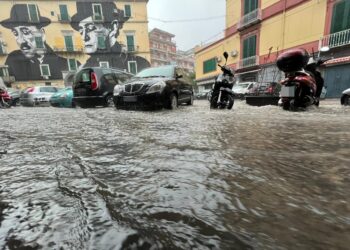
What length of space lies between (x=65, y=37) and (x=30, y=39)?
3.82 meters

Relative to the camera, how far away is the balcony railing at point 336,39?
1334cm

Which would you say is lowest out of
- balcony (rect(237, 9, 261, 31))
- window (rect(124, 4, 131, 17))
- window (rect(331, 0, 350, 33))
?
window (rect(331, 0, 350, 33))

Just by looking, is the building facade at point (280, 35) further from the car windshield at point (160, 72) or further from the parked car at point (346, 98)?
the car windshield at point (160, 72)

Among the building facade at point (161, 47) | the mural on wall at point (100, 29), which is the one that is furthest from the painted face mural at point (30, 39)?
the building facade at point (161, 47)

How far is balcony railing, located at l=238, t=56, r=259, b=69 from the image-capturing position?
19.5m

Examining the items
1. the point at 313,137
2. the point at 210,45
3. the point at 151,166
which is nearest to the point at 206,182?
the point at 151,166

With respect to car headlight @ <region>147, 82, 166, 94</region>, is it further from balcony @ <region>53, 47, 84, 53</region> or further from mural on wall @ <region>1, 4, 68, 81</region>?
mural on wall @ <region>1, 4, 68, 81</region>

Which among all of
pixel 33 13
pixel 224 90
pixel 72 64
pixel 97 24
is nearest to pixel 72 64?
pixel 72 64

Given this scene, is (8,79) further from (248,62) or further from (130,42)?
(248,62)

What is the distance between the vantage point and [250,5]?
19703 mm

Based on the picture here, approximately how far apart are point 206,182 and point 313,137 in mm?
1664

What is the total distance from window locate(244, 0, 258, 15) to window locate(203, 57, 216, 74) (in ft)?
21.9

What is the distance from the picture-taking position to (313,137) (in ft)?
7.51

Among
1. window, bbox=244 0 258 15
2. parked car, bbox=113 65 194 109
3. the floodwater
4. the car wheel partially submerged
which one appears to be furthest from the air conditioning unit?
the floodwater
